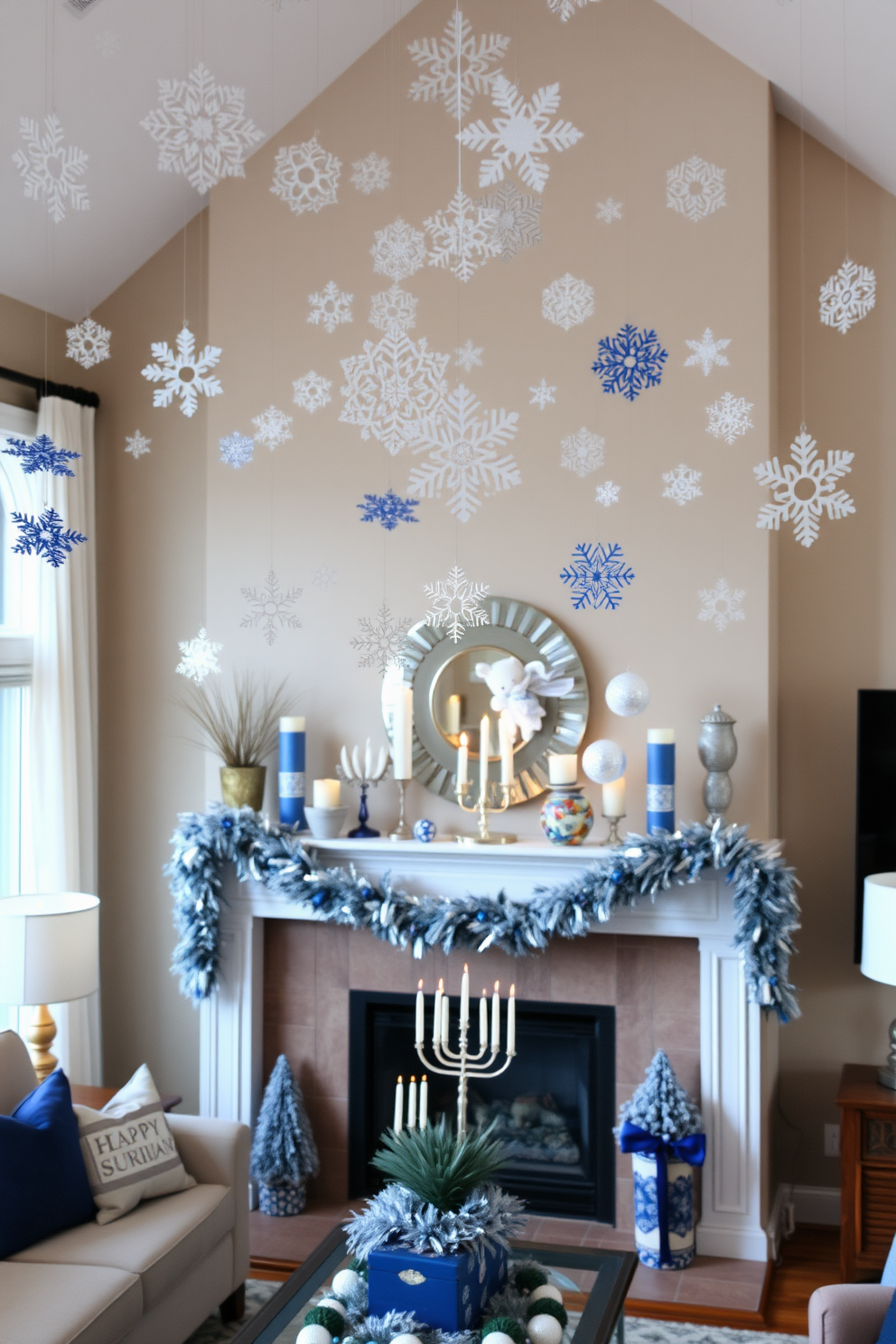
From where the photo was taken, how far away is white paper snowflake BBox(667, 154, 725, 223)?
361 centimetres

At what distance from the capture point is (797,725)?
13.2 ft

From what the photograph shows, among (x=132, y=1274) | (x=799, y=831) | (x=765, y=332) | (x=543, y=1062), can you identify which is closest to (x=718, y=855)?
(x=799, y=831)

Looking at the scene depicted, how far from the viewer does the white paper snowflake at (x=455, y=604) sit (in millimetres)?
3889

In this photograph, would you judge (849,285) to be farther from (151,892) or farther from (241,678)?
(151,892)

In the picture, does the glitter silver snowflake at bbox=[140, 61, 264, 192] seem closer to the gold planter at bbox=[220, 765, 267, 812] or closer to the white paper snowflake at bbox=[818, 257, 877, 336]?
the white paper snowflake at bbox=[818, 257, 877, 336]

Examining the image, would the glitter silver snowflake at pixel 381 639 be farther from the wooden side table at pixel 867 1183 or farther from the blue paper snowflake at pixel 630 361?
the wooden side table at pixel 867 1183

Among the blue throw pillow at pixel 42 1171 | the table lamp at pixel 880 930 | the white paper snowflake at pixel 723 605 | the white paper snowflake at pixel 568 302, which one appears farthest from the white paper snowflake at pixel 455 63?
the blue throw pillow at pixel 42 1171

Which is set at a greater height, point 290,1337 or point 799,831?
point 799,831

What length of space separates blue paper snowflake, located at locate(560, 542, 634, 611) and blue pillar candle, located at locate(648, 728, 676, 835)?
16.1 inches

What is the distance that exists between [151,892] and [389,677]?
1309 millimetres

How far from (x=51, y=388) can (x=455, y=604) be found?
158 centimetres

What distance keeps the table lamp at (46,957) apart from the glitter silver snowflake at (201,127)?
6.63ft

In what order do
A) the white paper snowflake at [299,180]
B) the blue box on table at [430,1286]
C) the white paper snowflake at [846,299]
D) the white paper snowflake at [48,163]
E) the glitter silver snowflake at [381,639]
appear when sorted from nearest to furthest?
the blue box on table at [430,1286]
the white paper snowflake at [846,299]
the white paper snowflake at [48,163]
the white paper snowflake at [299,180]
the glitter silver snowflake at [381,639]

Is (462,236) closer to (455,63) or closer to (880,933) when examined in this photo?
(455,63)
